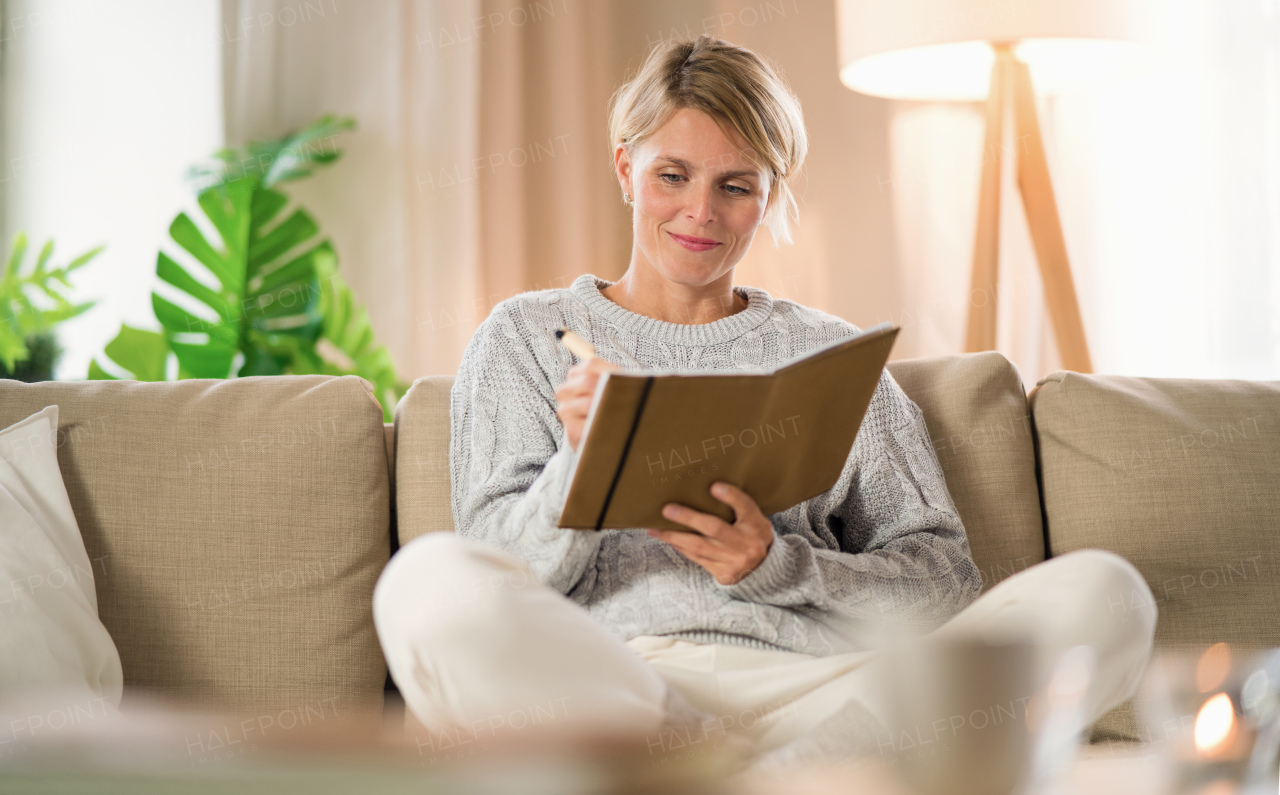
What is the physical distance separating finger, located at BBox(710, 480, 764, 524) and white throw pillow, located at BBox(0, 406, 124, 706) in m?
0.65

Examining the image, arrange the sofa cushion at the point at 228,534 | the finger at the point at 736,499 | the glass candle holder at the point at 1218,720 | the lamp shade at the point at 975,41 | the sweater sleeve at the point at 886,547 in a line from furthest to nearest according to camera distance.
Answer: the lamp shade at the point at 975,41, the sofa cushion at the point at 228,534, the sweater sleeve at the point at 886,547, the finger at the point at 736,499, the glass candle holder at the point at 1218,720

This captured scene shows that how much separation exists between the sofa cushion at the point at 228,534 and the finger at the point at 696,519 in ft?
1.69

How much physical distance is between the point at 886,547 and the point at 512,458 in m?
0.47

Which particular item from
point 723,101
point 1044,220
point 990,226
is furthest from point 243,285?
point 1044,220

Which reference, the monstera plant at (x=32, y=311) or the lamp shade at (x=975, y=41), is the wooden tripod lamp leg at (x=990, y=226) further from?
the monstera plant at (x=32, y=311)

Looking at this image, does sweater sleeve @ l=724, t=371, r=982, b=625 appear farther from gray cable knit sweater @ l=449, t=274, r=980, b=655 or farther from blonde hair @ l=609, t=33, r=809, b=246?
blonde hair @ l=609, t=33, r=809, b=246

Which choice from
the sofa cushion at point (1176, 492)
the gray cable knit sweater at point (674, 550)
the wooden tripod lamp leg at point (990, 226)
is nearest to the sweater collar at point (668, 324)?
the gray cable knit sweater at point (674, 550)

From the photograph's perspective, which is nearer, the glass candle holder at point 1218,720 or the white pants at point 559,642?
the glass candle holder at point 1218,720

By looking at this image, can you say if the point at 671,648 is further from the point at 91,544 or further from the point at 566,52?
the point at 566,52

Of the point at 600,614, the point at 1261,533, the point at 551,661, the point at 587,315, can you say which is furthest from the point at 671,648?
the point at 1261,533

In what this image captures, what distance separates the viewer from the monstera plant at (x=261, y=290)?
2.33 m

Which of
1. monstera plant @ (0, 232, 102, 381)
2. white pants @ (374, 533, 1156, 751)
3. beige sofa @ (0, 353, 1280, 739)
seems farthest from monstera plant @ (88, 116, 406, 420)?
white pants @ (374, 533, 1156, 751)

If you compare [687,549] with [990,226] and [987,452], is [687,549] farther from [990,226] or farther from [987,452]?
[990,226]

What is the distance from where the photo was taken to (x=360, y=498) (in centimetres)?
137
